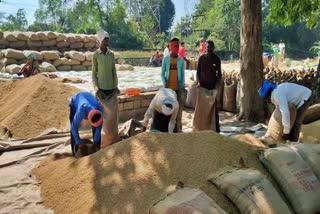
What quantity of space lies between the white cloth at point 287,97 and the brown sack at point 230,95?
3205 mm

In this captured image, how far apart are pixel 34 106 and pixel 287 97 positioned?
4.12 metres

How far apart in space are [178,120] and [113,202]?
105 inches

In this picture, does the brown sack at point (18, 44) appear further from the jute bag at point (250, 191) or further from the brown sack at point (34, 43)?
the jute bag at point (250, 191)

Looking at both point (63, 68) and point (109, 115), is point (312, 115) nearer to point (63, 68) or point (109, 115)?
point (109, 115)

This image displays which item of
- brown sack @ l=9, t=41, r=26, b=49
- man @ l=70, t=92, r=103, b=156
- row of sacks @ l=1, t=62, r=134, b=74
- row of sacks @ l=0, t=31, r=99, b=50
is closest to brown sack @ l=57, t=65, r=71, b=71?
row of sacks @ l=1, t=62, r=134, b=74

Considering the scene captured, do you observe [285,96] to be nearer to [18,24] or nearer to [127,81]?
[127,81]

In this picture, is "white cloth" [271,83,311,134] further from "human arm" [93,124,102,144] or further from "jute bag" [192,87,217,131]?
"human arm" [93,124,102,144]

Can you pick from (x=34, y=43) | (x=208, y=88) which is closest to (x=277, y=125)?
(x=208, y=88)

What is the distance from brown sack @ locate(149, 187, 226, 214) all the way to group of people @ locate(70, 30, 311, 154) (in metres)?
1.41

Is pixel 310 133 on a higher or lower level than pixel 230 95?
lower

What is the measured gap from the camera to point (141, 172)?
9.60 ft

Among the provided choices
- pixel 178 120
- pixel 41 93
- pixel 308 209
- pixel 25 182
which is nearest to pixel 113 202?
pixel 25 182

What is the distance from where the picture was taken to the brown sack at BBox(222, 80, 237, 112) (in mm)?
7348

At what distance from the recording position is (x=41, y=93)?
21.9 feet
